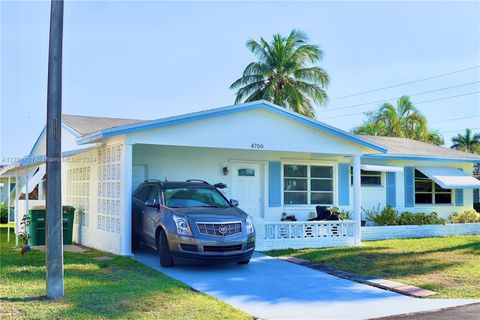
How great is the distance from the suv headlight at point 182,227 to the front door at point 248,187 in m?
6.20

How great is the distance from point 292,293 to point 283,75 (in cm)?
2185

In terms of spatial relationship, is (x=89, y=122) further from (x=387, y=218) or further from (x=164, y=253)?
(x=387, y=218)

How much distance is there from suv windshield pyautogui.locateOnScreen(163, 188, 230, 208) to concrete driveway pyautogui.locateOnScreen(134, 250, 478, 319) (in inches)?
55.4

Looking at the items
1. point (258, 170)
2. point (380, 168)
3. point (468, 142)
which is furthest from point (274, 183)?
point (468, 142)

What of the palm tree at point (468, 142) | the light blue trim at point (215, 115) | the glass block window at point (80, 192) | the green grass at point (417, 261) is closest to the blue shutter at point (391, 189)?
the green grass at point (417, 261)

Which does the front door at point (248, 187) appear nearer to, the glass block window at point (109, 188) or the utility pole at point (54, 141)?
the glass block window at point (109, 188)

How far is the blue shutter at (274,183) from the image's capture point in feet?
57.6

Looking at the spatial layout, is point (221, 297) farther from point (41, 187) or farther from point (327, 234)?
point (41, 187)

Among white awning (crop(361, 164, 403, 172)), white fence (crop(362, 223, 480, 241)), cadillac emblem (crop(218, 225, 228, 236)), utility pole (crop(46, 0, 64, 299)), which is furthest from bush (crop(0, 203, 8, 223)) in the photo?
utility pole (crop(46, 0, 64, 299))

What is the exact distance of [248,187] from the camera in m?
17.3

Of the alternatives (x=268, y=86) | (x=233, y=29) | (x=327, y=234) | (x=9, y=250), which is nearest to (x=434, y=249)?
(x=327, y=234)

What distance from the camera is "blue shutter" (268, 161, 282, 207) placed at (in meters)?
17.5

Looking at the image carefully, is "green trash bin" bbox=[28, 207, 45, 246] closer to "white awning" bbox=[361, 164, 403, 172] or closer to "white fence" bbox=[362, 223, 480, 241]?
"white fence" bbox=[362, 223, 480, 241]

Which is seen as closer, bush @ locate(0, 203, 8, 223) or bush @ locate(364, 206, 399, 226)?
bush @ locate(364, 206, 399, 226)
